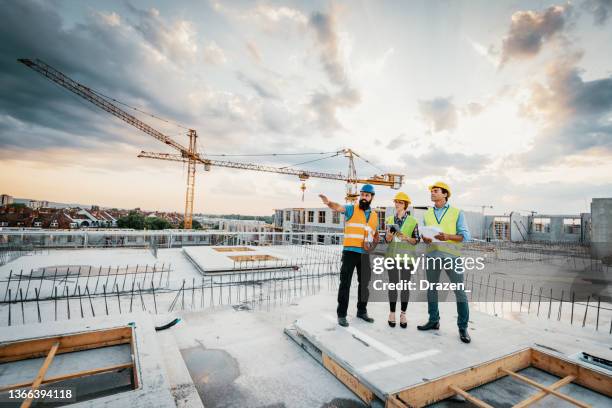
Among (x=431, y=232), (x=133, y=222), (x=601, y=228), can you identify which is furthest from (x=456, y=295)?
(x=133, y=222)

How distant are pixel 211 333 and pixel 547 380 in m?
3.75

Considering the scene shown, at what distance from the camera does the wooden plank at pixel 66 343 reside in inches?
100

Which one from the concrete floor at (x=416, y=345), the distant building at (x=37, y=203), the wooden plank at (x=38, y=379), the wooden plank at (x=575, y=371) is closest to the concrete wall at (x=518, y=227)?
the concrete floor at (x=416, y=345)

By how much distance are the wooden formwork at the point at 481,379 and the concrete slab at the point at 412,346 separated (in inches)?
1.8

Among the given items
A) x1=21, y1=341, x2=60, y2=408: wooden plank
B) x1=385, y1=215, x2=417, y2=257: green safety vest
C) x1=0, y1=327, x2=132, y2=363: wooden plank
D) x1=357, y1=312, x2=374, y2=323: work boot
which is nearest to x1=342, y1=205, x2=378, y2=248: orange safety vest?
x1=385, y1=215, x2=417, y2=257: green safety vest

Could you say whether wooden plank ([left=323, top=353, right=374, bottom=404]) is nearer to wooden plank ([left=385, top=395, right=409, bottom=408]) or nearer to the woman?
wooden plank ([left=385, top=395, right=409, bottom=408])

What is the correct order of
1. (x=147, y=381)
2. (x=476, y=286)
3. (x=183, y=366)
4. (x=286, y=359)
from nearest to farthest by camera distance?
(x=147, y=381), (x=183, y=366), (x=286, y=359), (x=476, y=286)

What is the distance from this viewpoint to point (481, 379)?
2.57 meters

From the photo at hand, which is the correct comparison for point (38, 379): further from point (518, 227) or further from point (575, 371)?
point (518, 227)

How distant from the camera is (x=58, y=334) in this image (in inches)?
107

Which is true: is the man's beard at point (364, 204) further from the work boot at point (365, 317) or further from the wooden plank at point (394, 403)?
the wooden plank at point (394, 403)

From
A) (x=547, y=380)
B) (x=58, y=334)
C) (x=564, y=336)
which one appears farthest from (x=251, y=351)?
(x=564, y=336)

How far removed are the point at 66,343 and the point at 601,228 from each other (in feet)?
75.9

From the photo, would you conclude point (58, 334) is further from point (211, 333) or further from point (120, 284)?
point (120, 284)
